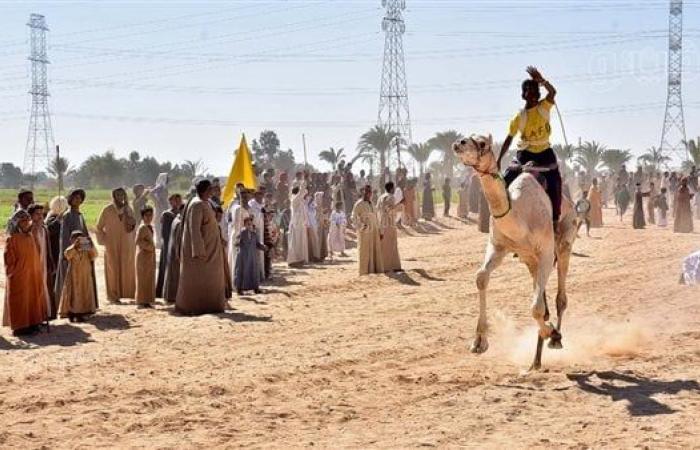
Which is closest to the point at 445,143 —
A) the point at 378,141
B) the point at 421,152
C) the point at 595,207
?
the point at 421,152

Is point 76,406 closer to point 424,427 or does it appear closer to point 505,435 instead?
point 424,427

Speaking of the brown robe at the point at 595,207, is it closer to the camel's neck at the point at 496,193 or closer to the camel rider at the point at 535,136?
the camel rider at the point at 535,136

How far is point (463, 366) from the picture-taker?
29.2ft

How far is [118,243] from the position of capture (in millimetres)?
14531

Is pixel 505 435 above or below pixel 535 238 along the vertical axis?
below

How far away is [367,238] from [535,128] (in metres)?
9.20

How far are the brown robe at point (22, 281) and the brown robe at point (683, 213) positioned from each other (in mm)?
21761

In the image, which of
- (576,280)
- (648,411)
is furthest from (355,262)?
(648,411)

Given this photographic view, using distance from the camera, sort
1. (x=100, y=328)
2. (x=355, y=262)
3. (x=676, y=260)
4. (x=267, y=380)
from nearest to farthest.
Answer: (x=267, y=380), (x=100, y=328), (x=676, y=260), (x=355, y=262)

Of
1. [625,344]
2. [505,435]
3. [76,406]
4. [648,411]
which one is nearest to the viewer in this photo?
[505,435]

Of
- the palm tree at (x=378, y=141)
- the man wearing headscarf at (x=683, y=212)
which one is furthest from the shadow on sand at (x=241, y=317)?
the palm tree at (x=378, y=141)

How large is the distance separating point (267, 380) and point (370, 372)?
1.00 meters

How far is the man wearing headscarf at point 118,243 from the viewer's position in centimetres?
1432

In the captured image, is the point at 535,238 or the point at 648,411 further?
the point at 535,238
